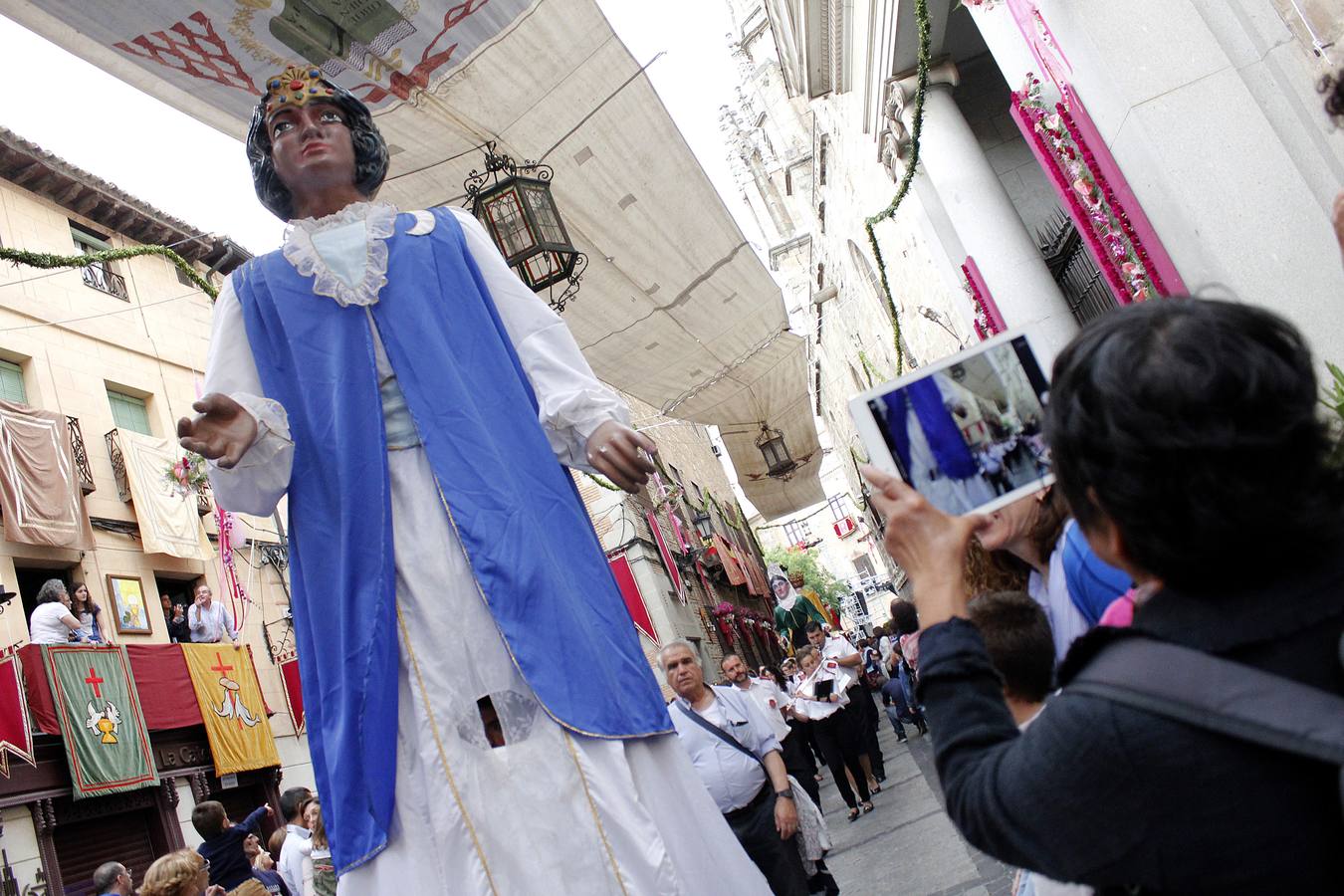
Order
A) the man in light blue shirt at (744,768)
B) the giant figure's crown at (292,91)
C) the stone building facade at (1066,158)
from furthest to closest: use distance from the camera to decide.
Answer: the man in light blue shirt at (744,768) → the stone building facade at (1066,158) → the giant figure's crown at (292,91)

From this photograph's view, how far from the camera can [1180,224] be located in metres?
5.50

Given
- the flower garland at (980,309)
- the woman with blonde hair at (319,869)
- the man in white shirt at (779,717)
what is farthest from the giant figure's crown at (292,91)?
the flower garland at (980,309)

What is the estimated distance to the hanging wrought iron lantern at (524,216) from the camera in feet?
22.5

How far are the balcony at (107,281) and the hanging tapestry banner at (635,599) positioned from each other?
375 inches

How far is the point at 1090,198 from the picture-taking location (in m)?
6.54

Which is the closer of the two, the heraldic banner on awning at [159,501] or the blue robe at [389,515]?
the blue robe at [389,515]

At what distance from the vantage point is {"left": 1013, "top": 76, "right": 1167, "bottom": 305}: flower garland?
624cm

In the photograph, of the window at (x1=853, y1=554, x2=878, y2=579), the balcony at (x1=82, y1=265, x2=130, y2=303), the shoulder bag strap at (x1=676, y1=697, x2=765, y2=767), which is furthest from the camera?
the window at (x1=853, y1=554, x2=878, y2=579)

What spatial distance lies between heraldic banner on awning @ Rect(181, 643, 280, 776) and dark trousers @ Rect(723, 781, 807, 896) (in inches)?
497

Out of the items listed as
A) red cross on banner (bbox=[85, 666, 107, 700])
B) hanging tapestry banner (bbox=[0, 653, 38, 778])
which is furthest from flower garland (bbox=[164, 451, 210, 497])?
hanging tapestry banner (bbox=[0, 653, 38, 778])

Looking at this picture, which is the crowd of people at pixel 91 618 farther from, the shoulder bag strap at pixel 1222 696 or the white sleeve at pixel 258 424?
the shoulder bag strap at pixel 1222 696

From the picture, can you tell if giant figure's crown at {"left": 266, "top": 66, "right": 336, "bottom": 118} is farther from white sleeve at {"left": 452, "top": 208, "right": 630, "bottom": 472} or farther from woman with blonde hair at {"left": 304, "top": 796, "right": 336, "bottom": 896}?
woman with blonde hair at {"left": 304, "top": 796, "right": 336, "bottom": 896}

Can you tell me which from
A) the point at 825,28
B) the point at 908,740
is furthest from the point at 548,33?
the point at 908,740

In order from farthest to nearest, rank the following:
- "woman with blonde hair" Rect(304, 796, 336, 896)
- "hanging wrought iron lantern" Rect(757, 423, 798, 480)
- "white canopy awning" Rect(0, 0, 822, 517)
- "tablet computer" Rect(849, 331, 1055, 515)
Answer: "hanging wrought iron lantern" Rect(757, 423, 798, 480) < "woman with blonde hair" Rect(304, 796, 336, 896) < "white canopy awning" Rect(0, 0, 822, 517) < "tablet computer" Rect(849, 331, 1055, 515)
